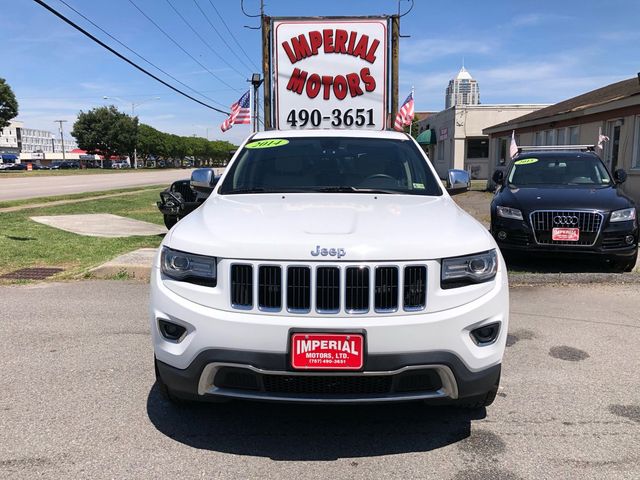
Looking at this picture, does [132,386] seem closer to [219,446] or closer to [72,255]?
[219,446]

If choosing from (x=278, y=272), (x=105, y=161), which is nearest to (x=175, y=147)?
(x=105, y=161)

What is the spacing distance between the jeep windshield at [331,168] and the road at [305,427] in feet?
4.97

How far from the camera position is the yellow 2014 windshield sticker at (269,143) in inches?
180

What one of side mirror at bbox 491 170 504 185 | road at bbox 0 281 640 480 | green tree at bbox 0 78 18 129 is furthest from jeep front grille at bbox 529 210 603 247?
green tree at bbox 0 78 18 129

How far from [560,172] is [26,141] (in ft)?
570

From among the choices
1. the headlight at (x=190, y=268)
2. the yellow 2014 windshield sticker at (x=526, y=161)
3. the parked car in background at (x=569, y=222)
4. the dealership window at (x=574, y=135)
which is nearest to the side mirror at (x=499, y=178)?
the yellow 2014 windshield sticker at (x=526, y=161)

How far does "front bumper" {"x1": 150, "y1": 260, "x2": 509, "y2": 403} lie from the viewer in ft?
8.41

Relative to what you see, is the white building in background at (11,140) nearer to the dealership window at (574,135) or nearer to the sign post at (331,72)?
the dealership window at (574,135)

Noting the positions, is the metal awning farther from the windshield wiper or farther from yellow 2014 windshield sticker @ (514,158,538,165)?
the windshield wiper

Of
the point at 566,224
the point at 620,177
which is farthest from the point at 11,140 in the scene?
the point at 566,224

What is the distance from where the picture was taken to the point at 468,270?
277 cm

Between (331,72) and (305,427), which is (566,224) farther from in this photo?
(305,427)

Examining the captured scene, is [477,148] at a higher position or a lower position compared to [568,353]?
higher

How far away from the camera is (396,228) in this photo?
2898mm
